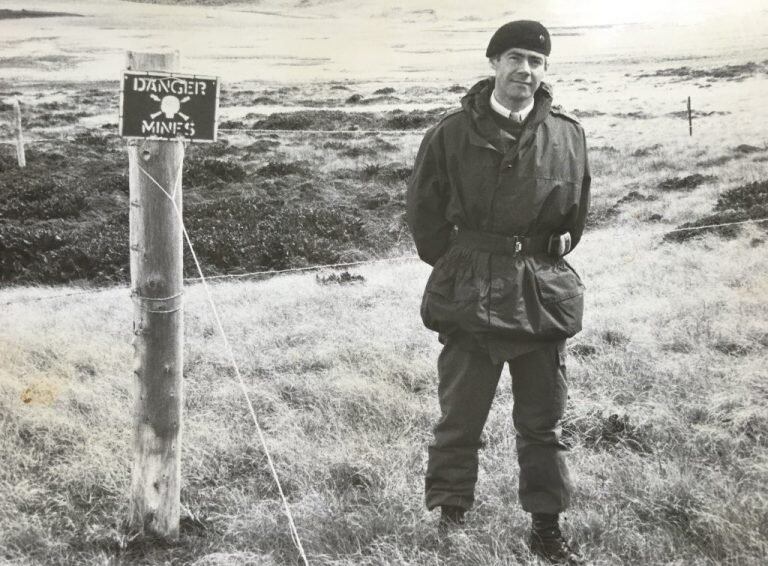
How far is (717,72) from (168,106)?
451cm

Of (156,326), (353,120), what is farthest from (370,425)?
(353,120)

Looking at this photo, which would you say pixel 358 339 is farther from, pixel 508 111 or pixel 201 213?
pixel 508 111

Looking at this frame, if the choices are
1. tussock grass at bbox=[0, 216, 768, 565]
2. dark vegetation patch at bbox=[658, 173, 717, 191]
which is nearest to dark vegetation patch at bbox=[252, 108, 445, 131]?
tussock grass at bbox=[0, 216, 768, 565]

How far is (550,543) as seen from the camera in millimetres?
2352

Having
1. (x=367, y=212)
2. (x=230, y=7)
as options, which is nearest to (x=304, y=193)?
(x=367, y=212)

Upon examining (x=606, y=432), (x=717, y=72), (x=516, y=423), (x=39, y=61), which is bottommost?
(x=606, y=432)

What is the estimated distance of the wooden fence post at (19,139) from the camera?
15.8 feet

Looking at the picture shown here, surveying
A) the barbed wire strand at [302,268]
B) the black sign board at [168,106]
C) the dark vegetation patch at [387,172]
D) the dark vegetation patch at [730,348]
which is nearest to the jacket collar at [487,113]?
the black sign board at [168,106]

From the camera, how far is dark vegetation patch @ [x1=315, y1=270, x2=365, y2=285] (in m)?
5.24

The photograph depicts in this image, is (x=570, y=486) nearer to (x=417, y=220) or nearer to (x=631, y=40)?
(x=417, y=220)

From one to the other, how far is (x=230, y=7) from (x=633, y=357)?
355 centimetres

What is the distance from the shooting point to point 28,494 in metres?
2.72

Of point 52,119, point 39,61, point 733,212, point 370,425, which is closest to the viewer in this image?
point 370,425

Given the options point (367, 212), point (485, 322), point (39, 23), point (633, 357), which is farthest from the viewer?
point (367, 212)
